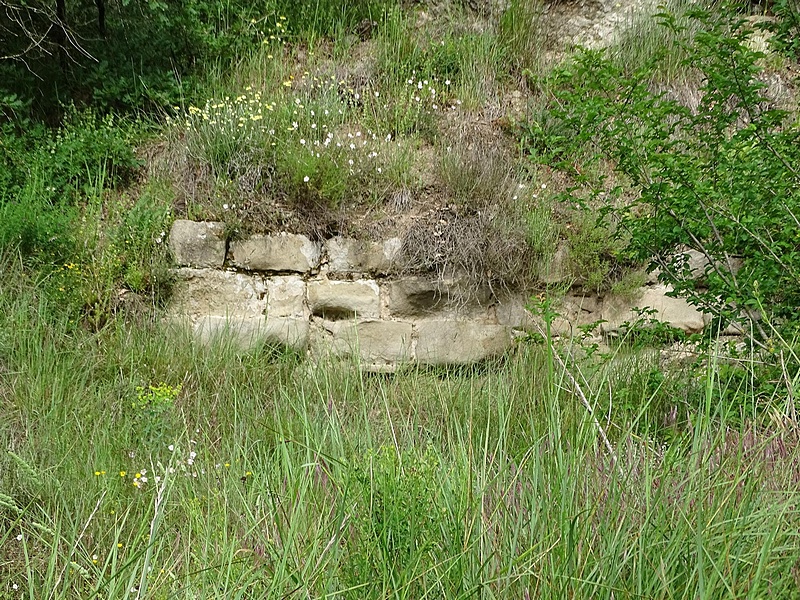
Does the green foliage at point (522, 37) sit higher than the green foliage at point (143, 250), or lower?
higher

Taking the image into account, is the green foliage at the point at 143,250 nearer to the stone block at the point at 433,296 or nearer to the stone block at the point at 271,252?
the stone block at the point at 271,252

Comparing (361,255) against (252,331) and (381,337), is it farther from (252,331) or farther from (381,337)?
(252,331)

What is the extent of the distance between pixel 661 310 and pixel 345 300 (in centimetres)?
229

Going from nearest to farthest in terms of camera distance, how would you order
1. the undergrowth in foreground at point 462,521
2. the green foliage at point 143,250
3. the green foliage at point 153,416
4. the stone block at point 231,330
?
the undergrowth in foreground at point 462,521 < the green foliage at point 153,416 < the stone block at point 231,330 < the green foliage at point 143,250

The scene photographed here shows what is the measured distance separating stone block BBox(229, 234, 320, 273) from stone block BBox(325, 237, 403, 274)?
20 cm

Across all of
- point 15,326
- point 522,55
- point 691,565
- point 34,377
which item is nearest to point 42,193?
point 15,326

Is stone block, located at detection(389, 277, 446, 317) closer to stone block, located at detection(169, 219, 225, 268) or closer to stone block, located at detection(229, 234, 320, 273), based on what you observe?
stone block, located at detection(229, 234, 320, 273)

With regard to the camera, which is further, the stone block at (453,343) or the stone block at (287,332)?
the stone block at (453,343)

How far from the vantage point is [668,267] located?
356 cm

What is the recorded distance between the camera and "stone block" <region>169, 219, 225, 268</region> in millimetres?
5000

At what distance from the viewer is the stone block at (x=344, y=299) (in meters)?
5.08

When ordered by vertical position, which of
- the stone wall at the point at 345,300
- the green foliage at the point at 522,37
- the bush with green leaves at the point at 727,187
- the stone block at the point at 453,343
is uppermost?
the green foliage at the point at 522,37

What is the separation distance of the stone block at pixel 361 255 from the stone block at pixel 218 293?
571mm

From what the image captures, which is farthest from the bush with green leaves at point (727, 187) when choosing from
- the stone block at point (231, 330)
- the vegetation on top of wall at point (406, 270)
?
the stone block at point (231, 330)
